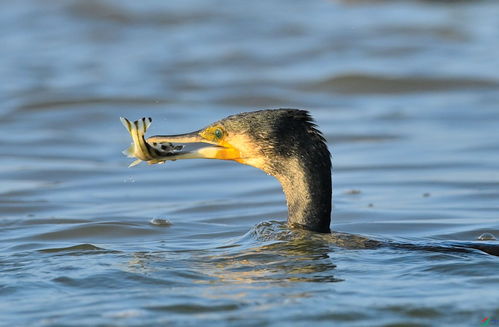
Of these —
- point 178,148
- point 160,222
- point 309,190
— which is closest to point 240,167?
point 160,222

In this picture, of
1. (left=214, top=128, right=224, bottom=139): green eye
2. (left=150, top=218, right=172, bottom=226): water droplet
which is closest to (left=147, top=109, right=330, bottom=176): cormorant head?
(left=214, top=128, right=224, bottom=139): green eye

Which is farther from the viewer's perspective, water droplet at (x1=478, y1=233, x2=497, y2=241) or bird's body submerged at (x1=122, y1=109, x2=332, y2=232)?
water droplet at (x1=478, y1=233, x2=497, y2=241)

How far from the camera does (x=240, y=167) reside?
1143 centimetres

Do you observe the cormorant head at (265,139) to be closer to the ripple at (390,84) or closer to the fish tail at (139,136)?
the fish tail at (139,136)

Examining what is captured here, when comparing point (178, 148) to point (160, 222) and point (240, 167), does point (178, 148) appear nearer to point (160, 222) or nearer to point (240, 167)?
point (160, 222)

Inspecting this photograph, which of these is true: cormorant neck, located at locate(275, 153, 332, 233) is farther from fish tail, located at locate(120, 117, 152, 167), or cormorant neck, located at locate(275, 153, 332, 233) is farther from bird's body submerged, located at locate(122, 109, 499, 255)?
fish tail, located at locate(120, 117, 152, 167)

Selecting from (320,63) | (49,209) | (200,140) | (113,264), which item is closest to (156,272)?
(113,264)

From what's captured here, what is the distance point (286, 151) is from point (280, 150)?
0.04 meters

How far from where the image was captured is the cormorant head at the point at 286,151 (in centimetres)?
732

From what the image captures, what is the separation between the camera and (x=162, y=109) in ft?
48.1

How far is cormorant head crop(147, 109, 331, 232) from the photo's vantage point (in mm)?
7324

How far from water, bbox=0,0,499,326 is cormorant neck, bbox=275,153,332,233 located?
0.65 ft

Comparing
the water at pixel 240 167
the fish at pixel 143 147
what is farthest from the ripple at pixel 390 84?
the fish at pixel 143 147

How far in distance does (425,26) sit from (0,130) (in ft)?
32.0
